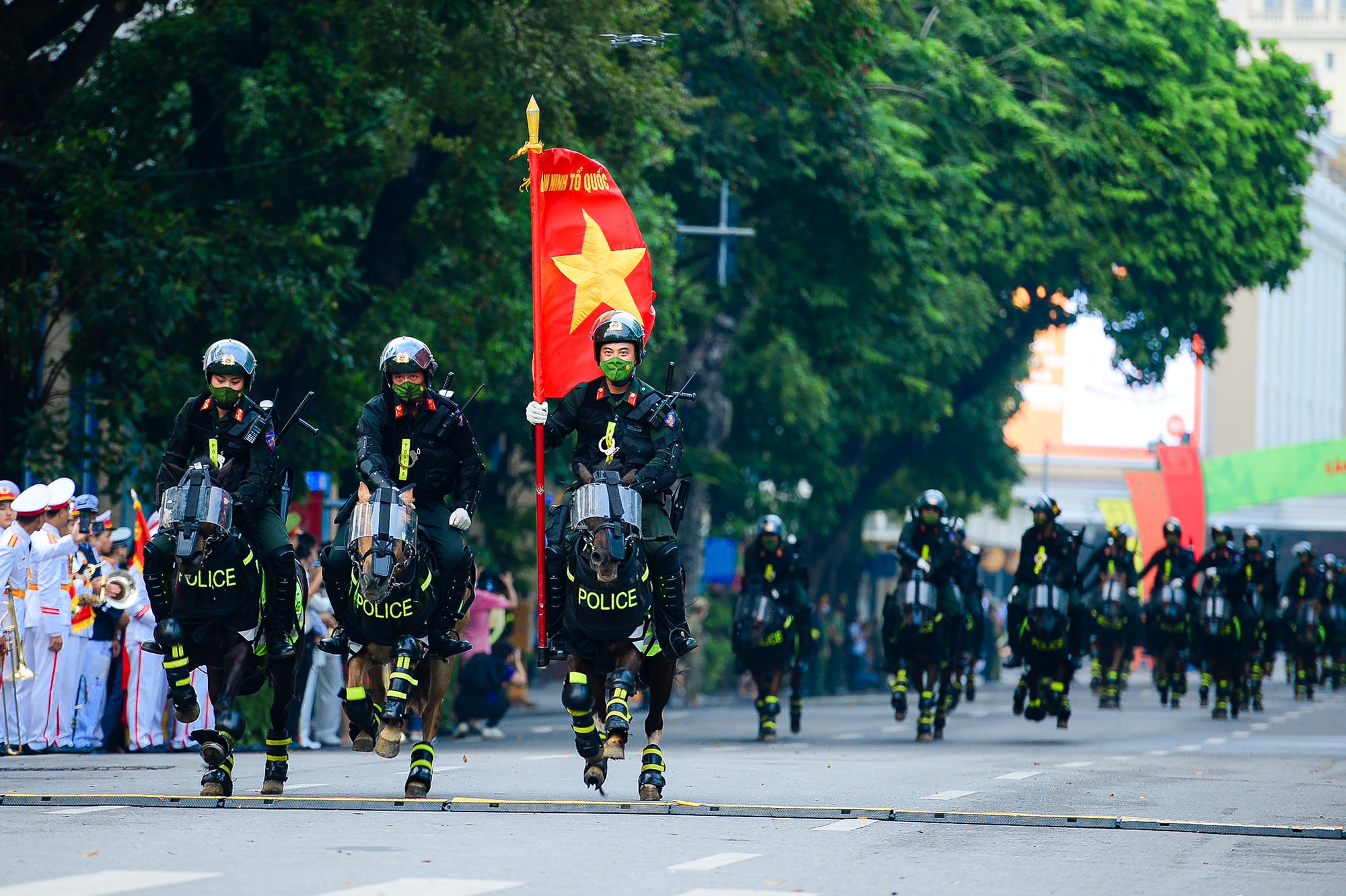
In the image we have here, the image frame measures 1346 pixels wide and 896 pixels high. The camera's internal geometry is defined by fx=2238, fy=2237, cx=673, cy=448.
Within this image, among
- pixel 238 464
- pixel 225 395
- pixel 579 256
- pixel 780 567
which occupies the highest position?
pixel 579 256

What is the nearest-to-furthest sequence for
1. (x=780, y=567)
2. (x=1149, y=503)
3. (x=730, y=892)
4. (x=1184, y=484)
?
(x=730, y=892) < (x=780, y=567) < (x=1149, y=503) < (x=1184, y=484)

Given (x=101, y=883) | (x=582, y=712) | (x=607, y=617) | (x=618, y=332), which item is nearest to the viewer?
(x=101, y=883)

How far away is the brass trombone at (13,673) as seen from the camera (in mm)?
16359

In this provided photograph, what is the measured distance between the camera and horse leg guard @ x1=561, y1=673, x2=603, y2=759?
10.7 meters

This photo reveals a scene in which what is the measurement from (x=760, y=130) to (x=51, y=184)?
9.30 m

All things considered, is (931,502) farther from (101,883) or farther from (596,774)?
(101,883)

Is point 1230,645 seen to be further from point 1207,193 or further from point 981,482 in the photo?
point 981,482

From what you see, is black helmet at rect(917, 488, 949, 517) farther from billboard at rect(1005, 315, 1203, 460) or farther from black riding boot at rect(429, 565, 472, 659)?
billboard at rect(1005, 315, 1203, 460)

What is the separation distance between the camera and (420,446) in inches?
432

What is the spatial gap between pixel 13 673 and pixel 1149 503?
35719 mm

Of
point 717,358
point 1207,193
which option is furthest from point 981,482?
point 717,358

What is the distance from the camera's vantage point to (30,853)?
325 inches

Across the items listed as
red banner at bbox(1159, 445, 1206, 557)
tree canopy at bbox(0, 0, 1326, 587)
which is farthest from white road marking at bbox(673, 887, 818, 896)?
red banner at bbox(1159, 445, 1206, 557)

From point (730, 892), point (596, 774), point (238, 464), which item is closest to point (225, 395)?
point (238, 464)
